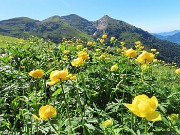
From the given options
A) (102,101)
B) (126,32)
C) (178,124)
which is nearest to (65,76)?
(178,124)

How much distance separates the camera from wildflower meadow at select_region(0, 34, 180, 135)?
2309mm

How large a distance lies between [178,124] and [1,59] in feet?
9.62

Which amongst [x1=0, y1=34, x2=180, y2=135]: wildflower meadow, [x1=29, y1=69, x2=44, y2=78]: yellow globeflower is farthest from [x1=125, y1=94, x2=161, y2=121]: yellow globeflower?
[x1=29, y1=69, x2=44, y2=78]: yellow globeflower

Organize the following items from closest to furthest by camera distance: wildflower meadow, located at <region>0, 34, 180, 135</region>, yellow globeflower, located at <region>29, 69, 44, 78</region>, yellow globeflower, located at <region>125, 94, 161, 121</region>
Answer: yellow globeflower, located at <region>125, 94, 161, 121</region> → wildflower meadow, located at <region>0, 34, 180, 135</region> → yellow globeflower, located at <region>29, 69, 44, 78</region>

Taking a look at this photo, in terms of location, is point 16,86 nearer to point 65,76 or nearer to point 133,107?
point 65,76

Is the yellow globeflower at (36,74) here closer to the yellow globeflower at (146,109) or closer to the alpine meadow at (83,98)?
the alpine meadow at (83,98)

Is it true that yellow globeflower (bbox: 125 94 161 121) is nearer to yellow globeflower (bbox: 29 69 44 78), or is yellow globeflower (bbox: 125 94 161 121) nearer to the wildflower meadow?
the wildflower meadow

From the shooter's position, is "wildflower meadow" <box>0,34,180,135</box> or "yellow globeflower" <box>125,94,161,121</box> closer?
"yellow globeflower" <box>125,94,161,121</box>

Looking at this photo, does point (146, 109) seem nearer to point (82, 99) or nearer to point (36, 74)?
point (36, 74)

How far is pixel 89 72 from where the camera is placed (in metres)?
3.98

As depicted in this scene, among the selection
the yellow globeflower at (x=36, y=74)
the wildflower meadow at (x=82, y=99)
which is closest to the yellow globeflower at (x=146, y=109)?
the wildflower meadow at (x=82, y=99)

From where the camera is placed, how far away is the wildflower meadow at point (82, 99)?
7.57 feet

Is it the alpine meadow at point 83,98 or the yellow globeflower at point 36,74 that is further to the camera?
the yellow globeflower at point 36,74

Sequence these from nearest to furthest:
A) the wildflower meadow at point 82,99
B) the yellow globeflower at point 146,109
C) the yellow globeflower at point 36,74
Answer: the yellow globeflower at point 146,109
the wildflower meadow at point 82,99
the yellow globeflower at point 36,74
